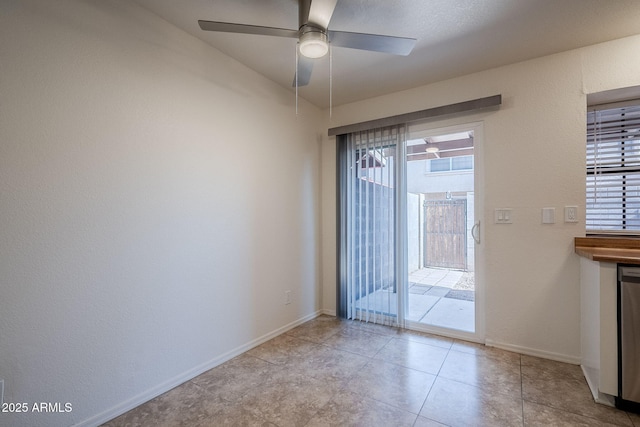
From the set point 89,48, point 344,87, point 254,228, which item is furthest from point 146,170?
point 344,87

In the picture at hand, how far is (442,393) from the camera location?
73.8 inches

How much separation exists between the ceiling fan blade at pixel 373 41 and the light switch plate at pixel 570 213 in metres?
1.77

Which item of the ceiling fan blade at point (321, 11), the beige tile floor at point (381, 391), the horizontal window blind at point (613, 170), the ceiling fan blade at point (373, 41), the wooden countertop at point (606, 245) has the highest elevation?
the ceiling fan blade at point (321, 11)

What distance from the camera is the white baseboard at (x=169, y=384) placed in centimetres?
163

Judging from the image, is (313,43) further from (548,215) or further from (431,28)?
(548,215)

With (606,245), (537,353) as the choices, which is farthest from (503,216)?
(537,353)

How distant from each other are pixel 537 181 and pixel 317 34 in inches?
82.2

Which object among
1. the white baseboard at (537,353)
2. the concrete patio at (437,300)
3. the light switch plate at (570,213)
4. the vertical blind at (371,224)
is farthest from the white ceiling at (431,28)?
the white baseboard at (537,353)

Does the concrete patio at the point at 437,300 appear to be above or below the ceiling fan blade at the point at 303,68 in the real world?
below

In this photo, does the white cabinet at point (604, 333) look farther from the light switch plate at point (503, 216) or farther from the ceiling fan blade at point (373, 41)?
the ceiling fan blade at point (373, 41)

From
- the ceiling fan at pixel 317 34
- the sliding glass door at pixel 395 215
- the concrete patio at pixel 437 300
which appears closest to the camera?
the ceiling fan at pixel 317 34

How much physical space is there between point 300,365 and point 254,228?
1190 millimetres

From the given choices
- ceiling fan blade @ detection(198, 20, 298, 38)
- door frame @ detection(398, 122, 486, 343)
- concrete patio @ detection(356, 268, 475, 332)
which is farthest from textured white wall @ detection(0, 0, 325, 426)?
door frame @ detection(398, 122, 486, 343)

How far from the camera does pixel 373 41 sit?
1.67 meters
